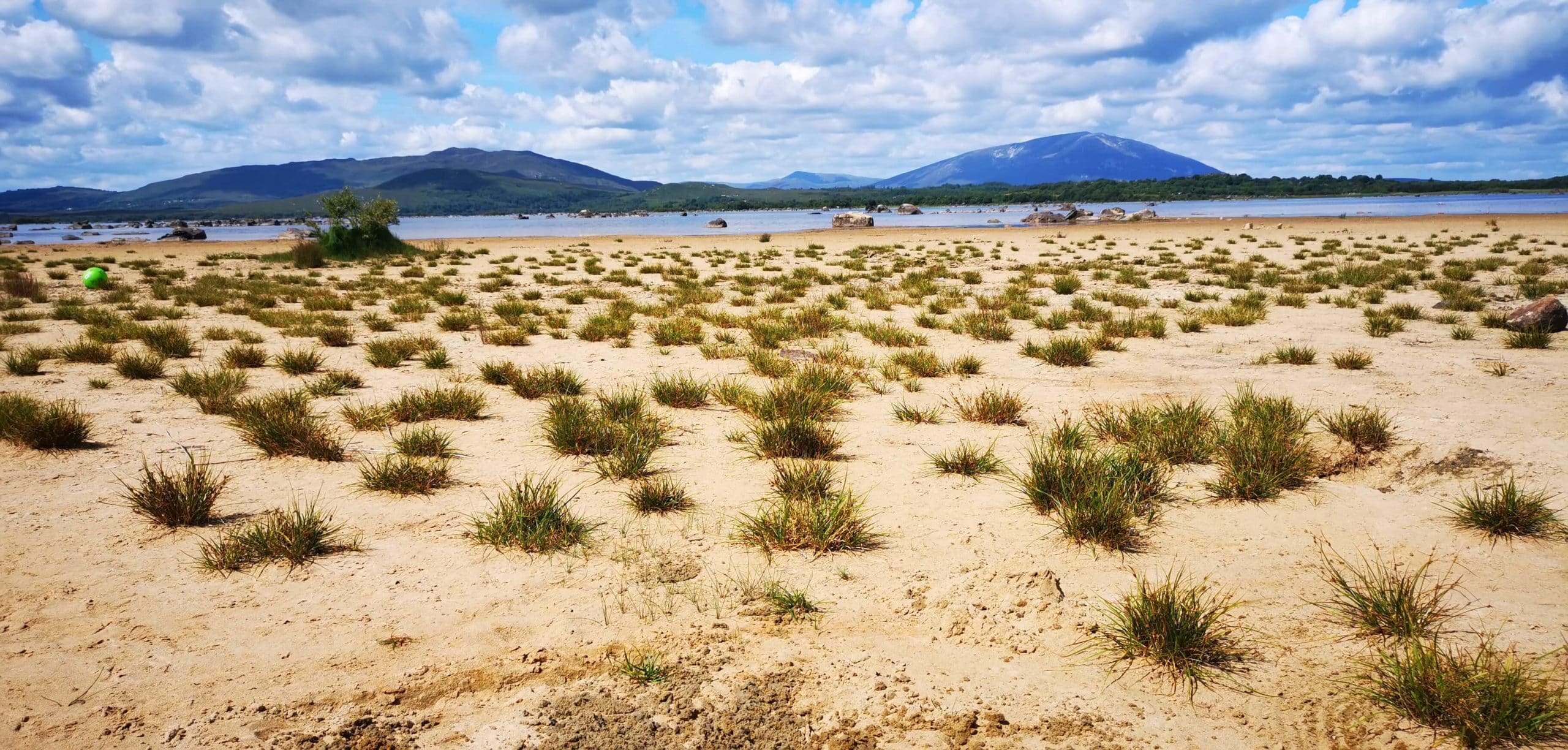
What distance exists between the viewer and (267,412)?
5949 millimetres

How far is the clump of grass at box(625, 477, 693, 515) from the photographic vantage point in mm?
4535

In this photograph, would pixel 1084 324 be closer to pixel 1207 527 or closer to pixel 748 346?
pixel 748 346

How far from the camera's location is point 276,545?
151 inches

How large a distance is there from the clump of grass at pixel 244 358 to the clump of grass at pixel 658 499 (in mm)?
6861

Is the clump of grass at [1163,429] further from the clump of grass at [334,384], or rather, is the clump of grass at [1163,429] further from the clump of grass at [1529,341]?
the clump of grass at [334,384]

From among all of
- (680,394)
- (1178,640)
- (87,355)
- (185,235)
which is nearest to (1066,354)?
(680,394)

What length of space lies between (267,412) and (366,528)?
2.61 metres

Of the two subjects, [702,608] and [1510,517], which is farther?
[1510,517]

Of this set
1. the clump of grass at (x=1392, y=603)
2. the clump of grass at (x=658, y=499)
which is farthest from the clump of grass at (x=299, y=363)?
the clump of grass at (x=1392, y=603)

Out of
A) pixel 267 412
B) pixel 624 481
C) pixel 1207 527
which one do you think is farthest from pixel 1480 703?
pixel 267 412

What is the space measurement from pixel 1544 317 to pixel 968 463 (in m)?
10.6

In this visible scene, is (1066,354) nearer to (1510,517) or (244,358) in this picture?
(1510,517)

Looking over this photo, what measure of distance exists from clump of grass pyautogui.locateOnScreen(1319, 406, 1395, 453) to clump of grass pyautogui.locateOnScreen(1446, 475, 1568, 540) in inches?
49.0

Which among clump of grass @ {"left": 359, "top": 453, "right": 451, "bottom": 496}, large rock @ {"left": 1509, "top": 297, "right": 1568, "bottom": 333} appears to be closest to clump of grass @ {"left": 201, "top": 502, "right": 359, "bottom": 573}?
clump of grass @ {"left": 359, "top": 453, "right": 451, "bottom": 496}
